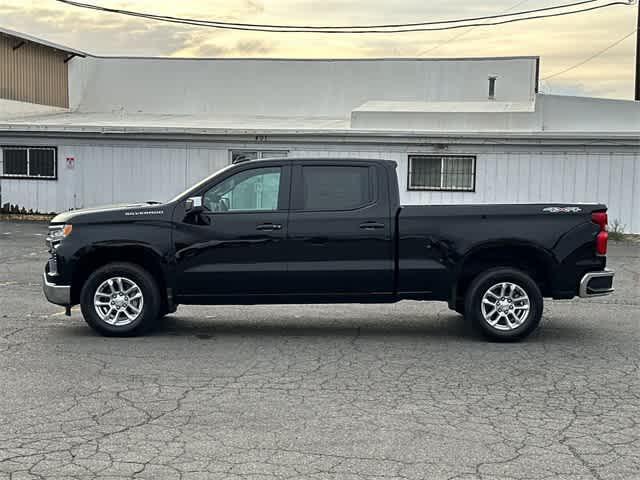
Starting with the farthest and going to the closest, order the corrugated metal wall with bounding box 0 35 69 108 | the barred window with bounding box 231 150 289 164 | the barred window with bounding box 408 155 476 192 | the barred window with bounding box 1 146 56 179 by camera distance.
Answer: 1. the corrugated metal wall with bounding box 0 35 69 108
2. the barred window with bounding box 1 146 56 179
3. the barred window with bounding box 231 150 289 164
4. the barred window with bounding box 408 155 476 192

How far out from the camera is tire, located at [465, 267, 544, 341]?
371 inches

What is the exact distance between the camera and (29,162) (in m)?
26.4

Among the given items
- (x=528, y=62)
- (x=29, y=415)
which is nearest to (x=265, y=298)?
(x=29, y=415)

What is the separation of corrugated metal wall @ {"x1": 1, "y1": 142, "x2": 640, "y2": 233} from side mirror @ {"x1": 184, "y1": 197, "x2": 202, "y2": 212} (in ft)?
49.6

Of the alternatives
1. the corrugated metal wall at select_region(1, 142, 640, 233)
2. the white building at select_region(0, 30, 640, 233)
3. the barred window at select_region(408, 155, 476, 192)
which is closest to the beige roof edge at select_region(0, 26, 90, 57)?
the white building at select_region(0, 30, 640, 233)

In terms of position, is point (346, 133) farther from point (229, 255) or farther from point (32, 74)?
point (229, 255)

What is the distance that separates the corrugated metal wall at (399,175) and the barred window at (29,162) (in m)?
0.24

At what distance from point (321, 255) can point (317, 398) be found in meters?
2.68

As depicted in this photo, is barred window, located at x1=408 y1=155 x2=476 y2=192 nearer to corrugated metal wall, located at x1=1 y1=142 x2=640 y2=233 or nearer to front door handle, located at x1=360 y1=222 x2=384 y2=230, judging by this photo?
corrugated metal wall, located at x1=1 y1=142 x2=640 y2=233

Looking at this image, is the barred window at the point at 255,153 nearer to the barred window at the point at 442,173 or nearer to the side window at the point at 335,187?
the barred window at the point at 442,173

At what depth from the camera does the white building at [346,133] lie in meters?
23.3

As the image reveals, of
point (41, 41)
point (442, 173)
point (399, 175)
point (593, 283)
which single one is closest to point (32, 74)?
point (41, 41)

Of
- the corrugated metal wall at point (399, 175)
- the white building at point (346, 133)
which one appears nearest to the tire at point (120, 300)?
the white building at point (346, 133)

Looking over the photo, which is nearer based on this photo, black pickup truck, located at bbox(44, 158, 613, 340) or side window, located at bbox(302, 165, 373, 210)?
black pickup truck, located at bbox(44, 158, 613, 340)
